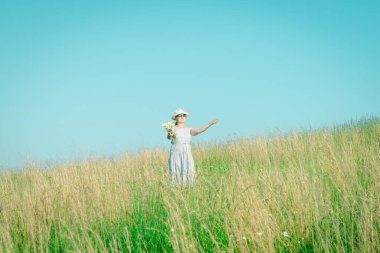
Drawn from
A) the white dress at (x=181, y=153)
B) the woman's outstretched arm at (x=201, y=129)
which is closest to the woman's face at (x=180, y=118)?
the white dress at (x=181, y=153)

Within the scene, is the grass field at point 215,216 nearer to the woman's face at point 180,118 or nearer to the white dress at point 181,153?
the white dress at point 181,153

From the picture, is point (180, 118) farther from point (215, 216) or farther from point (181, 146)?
point (215, 216)

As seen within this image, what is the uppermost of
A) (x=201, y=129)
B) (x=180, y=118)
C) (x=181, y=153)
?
(x=180, y=118)

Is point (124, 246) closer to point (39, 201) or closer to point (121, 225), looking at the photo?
point (121, 225)

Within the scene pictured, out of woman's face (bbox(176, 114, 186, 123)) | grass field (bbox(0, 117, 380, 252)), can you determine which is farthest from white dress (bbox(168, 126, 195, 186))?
grass field (bbox(0, 117, 380, 252))

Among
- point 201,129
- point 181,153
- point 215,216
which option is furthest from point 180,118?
point 215,216

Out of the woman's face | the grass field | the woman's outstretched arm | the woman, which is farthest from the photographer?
the woman's face

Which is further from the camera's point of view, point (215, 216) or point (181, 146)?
point (181, 146)

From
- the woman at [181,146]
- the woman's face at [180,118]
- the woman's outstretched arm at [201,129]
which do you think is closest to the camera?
the woman's outstretched arm at [201,129]

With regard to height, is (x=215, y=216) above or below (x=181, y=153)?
below

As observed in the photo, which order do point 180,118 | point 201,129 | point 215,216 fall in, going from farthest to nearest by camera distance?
1. point 180,118
2. point 201,129
3. point 215,216

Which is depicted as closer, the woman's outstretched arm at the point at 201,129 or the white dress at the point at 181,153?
the woman's outstretched arm at the point at 201,129

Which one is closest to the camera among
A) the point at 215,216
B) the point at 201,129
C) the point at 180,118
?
Answer: the point at 215,216

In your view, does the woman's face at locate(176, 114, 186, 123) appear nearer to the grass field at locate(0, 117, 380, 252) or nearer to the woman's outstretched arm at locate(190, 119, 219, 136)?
the woman's outstretched arm at locate(190, 119, 219, 136)
